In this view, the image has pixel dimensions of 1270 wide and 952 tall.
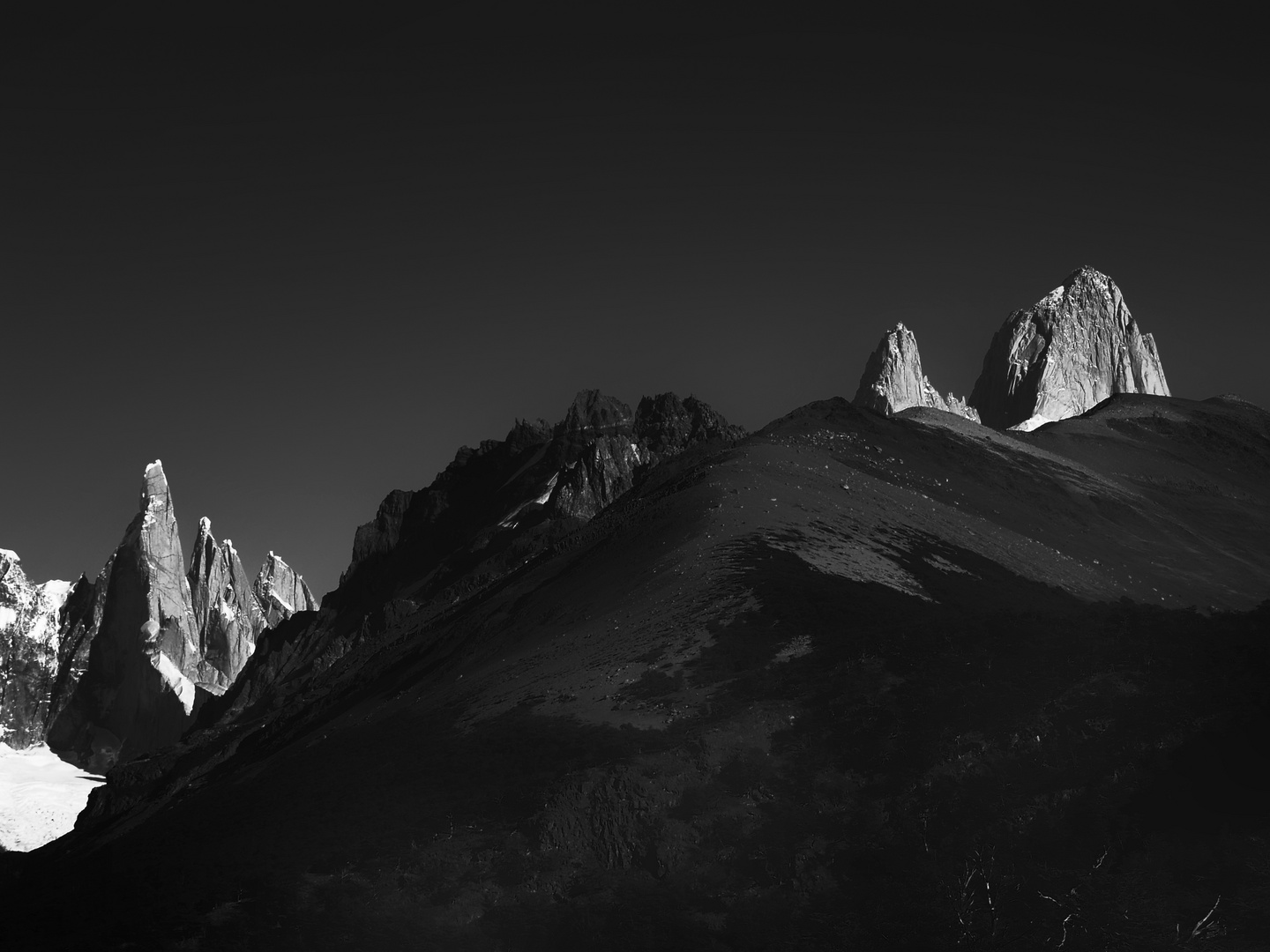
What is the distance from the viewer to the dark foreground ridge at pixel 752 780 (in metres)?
29.6

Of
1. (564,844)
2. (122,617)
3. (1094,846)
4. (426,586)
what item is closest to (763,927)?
(564,844)

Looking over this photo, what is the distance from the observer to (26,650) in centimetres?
18412

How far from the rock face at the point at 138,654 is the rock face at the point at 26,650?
1991mm

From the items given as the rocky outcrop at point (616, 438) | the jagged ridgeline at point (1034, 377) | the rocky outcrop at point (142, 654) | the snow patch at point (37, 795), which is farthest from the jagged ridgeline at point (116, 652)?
the jagged ridgeline at point (1034, 377)

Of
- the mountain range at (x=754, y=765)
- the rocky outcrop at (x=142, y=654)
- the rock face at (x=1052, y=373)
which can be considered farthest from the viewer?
the rock face at (x=1052, y=373)

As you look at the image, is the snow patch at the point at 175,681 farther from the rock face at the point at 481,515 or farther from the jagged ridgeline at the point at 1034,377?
the jagged ridgeline at the point at 1034,377

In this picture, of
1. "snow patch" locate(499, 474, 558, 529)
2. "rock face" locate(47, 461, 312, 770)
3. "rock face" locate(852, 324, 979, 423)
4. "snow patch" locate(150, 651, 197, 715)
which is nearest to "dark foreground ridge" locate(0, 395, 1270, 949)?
"snow patch" locate(499, 474, 558, 529)

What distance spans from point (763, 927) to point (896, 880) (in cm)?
323

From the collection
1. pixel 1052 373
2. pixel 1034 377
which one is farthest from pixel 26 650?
pixel 1052 373

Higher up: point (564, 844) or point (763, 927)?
point (564, 844)

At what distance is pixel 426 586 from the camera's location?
115625mm

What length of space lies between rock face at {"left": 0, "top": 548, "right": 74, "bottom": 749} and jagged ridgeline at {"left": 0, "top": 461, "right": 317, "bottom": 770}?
142 millimetres

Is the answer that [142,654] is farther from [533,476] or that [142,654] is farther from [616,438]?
[616,438]

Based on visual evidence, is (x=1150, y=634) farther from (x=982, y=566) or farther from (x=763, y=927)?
(x=763, y=927)
